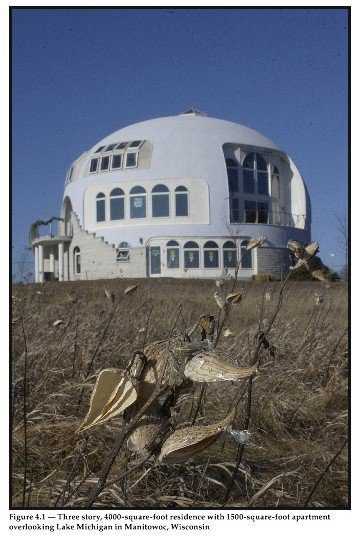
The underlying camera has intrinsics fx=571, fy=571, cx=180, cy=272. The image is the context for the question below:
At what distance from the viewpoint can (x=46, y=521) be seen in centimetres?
104

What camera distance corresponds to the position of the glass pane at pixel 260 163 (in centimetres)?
3475

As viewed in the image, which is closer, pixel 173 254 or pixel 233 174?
pixel 173 254

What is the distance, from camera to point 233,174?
33.6 metres

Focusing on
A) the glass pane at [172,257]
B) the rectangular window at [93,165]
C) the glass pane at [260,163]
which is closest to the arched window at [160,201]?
the glass pane at [172,257]

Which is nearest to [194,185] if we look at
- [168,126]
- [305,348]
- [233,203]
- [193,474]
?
[233,203]

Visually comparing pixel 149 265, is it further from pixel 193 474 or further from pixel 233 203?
pixel 193 474

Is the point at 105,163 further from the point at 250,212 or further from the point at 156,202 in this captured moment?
the point at 250,212

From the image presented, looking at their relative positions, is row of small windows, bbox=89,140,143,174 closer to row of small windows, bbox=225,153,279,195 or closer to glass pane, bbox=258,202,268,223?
row of small windows, bbox=225,153,279,195

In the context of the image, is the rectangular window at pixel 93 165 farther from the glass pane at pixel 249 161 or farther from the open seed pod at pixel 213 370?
the open seed pod at pixel 213 370

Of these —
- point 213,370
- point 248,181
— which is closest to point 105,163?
point 248,181

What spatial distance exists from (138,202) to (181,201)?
2466 mm

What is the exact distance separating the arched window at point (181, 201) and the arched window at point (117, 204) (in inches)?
129

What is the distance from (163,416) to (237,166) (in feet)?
112

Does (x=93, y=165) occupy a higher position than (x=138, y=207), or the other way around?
(x=93, y=165)
